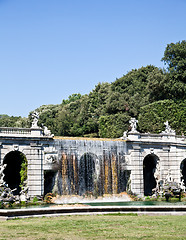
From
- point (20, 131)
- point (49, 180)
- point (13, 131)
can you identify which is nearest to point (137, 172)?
point (49, 180)

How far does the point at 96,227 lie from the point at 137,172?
77.7ft

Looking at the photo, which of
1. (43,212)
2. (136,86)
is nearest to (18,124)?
(136,86)

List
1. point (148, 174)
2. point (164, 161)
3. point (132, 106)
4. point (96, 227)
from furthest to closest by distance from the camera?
point (132, 106) < point (148, 174) < point (164, 161) < point (96, 227)

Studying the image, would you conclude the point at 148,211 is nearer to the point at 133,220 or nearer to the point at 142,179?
the point at 133,220

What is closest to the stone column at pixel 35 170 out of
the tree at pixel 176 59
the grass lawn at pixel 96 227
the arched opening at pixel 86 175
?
the arched opening at pixel 86 175

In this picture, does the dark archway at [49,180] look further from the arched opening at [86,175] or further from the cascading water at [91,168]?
the arched opening at [86,175]

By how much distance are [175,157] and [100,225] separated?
2635 centimetres

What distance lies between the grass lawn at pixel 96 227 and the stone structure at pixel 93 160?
15896mm

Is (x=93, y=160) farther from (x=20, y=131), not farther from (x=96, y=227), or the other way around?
(x=96, y=227)

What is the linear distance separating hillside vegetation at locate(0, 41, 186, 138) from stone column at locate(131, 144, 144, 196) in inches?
454

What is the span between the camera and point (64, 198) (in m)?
38.0

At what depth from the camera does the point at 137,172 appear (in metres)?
41.9

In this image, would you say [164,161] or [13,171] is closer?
[13,171]

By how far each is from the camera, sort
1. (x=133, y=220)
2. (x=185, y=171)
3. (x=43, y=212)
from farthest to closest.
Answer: (x=185, y=171)
(x=43, y=212)
(x=133, y=220)
